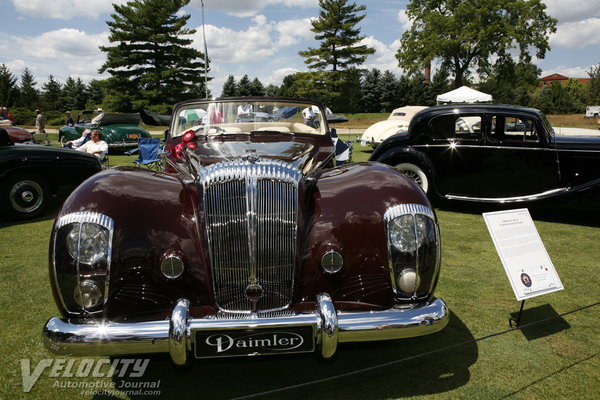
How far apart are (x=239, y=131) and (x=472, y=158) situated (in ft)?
13.3

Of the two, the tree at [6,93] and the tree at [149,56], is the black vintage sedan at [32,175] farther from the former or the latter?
the tree at [6,93]

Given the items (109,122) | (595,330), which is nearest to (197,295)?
(595,330)

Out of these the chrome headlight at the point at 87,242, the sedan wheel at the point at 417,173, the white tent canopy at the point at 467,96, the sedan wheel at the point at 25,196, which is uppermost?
the white tent canopy at the point at 467,96

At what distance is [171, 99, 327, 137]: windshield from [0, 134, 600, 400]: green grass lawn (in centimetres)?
204

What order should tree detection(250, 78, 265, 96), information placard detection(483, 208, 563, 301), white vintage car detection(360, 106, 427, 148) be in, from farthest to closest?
tree detection(250, 78, 265, 96) < white vintage car detection(360, 106, 427, 148) < information placard detection(483, 208, 563, 301)

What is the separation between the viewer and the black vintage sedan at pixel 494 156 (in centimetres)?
582

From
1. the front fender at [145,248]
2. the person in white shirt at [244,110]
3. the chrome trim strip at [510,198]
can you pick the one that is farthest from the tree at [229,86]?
the front fender at [145,248]

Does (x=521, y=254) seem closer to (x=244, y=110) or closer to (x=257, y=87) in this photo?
(x=244, y=110)

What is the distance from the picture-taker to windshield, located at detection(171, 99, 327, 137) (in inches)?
161

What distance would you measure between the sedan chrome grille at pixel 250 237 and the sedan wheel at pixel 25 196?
17.5ft

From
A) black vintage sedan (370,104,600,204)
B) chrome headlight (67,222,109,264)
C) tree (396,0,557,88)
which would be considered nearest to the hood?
chrome headlight (67,222,109,264)

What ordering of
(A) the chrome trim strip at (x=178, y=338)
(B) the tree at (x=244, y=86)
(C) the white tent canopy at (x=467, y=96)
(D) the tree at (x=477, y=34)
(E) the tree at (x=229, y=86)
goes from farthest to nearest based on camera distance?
1. (E) the tree at (x=229, y=86)
2. (B) the tree at (x=244, y=86)
3. (D) the tree at (x=477, y=34)
4. (C) the white tent canopy at (x=467, y=96)
5. (A) the chrome trim strip at (x=178, y=338)

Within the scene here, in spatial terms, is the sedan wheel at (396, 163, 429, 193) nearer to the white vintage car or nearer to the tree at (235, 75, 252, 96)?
the white vintage car

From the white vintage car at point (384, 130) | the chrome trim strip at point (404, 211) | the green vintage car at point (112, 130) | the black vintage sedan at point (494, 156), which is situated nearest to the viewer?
the chrome trim strip at point (404, 211)
